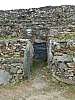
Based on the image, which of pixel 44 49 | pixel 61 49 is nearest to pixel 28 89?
pixel 61 49

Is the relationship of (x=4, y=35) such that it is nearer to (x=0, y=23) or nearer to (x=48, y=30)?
(x=0, y=23)

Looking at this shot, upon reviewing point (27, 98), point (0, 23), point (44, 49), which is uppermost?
point (0, 23)

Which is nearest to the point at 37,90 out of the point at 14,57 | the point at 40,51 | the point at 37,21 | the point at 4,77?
the point at 4,77

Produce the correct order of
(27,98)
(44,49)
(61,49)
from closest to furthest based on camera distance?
(27,98) < (61,49) < (44,49)

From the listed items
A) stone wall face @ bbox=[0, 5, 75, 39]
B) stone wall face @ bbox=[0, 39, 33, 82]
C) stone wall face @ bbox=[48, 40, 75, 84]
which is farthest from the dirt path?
stone wall face @ bbox=[0, 5, 75, 39]

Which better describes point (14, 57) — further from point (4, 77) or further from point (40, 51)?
point (40, 51)

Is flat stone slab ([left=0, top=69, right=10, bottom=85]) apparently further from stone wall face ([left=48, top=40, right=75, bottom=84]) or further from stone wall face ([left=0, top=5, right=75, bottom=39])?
stone wall face ([left=0, top=5, right=75, bottom=39])

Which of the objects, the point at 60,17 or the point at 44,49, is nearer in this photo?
the point at 44,49
